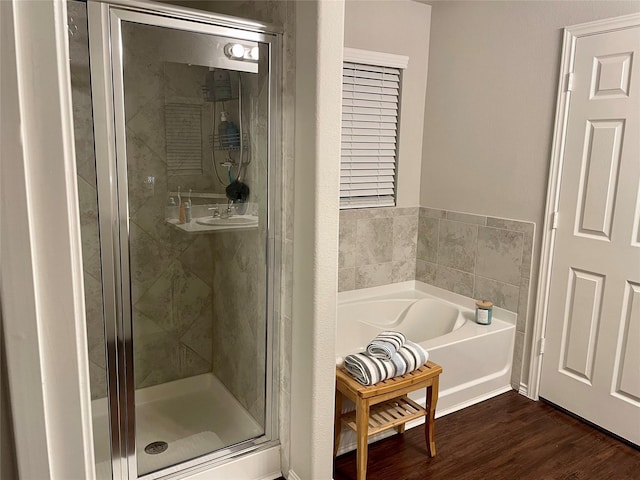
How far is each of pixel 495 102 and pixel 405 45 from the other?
77 centimetres

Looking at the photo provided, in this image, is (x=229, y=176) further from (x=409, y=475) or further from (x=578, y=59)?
(x=578, y=59)

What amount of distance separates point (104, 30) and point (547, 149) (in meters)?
2.33

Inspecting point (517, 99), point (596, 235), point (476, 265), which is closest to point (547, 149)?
point (517, 99)

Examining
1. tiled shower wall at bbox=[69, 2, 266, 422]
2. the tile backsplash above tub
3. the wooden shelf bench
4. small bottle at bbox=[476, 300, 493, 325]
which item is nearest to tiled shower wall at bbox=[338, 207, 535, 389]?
the tile backsplash above tub

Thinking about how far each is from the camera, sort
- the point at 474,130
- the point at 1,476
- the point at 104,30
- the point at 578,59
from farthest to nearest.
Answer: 1. the point at 474,130
2. the point at 578,59
3. the point at 104,30
4. the point at 1,476

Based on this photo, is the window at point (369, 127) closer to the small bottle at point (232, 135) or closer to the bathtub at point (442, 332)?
the bathtub at point (442, 332)

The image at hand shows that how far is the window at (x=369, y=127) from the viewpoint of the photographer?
3152mm

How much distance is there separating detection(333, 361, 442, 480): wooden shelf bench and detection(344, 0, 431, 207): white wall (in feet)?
5.20

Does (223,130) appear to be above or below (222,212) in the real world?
above

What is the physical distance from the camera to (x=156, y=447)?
2.00 meters

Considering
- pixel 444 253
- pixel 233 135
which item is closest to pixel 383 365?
pixel 233 135

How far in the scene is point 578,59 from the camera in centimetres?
252

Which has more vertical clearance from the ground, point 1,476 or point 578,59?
point 578,59

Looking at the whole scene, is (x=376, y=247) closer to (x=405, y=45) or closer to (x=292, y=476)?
(x=405, y=45)
